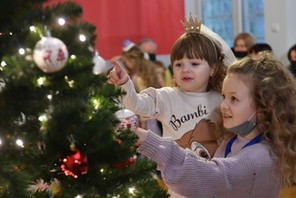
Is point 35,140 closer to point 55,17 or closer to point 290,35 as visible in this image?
point 55,17

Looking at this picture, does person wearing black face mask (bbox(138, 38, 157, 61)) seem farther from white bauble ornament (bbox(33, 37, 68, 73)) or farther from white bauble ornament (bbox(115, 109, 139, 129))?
white bauble ornament (bbox(33, 37, 68, 73))

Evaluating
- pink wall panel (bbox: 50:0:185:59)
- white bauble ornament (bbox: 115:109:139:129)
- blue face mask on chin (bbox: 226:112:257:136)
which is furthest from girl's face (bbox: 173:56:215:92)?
pink wall panel (bbox: 50:0:185:59)

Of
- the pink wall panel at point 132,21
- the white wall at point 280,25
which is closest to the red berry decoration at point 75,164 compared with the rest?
the white wall at point 280,25

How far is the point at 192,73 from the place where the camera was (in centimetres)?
200

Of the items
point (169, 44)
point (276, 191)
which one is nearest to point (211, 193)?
point (276, 191)

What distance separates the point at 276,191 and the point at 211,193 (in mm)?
231

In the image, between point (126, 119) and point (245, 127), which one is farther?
point (245, 127)

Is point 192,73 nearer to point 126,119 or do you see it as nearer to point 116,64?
point 116,64

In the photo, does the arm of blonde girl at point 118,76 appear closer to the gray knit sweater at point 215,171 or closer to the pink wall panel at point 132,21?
the gray knit sweater at point 215,171

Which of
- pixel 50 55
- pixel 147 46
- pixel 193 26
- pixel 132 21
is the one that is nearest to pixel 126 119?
pixel 50 55

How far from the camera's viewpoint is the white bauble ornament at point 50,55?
1003mm

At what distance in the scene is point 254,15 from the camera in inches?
282

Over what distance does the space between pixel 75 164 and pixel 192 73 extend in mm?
978

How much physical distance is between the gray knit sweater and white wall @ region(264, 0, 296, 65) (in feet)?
15.8
